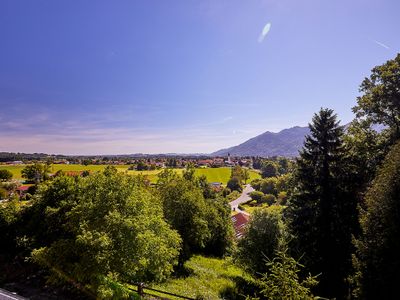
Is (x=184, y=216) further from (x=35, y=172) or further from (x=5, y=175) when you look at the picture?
(x=5, y=175)

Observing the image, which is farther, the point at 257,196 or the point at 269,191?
the point at 269,191

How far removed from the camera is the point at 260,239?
1056 inches

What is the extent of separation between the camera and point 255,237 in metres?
27.2

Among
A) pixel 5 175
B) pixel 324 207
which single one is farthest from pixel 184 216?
pixel 5 175

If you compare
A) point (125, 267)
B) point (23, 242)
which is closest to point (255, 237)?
point (125, 267)

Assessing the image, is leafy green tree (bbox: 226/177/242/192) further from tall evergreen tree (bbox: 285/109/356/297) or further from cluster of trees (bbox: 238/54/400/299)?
tall evergreen tree (bbox: 285/109/356/297)

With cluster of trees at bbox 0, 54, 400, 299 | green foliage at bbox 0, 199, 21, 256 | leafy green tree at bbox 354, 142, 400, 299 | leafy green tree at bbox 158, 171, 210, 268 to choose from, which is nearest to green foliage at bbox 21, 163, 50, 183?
cluster of trees at bbox 0, 54, 400, 299

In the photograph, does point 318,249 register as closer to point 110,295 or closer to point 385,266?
point 385,266

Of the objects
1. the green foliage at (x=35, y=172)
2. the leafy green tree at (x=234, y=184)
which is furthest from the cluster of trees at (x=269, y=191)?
the green foliage at (x=35, y=172)

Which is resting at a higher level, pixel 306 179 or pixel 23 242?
pixel 306 179

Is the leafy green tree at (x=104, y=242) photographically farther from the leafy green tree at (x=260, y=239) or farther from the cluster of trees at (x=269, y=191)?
the cluster of trees at (x=269, y=191)

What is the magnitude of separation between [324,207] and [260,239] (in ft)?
22.9

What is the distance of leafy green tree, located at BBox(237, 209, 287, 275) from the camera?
86.2 feet

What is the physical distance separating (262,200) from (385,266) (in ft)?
292
